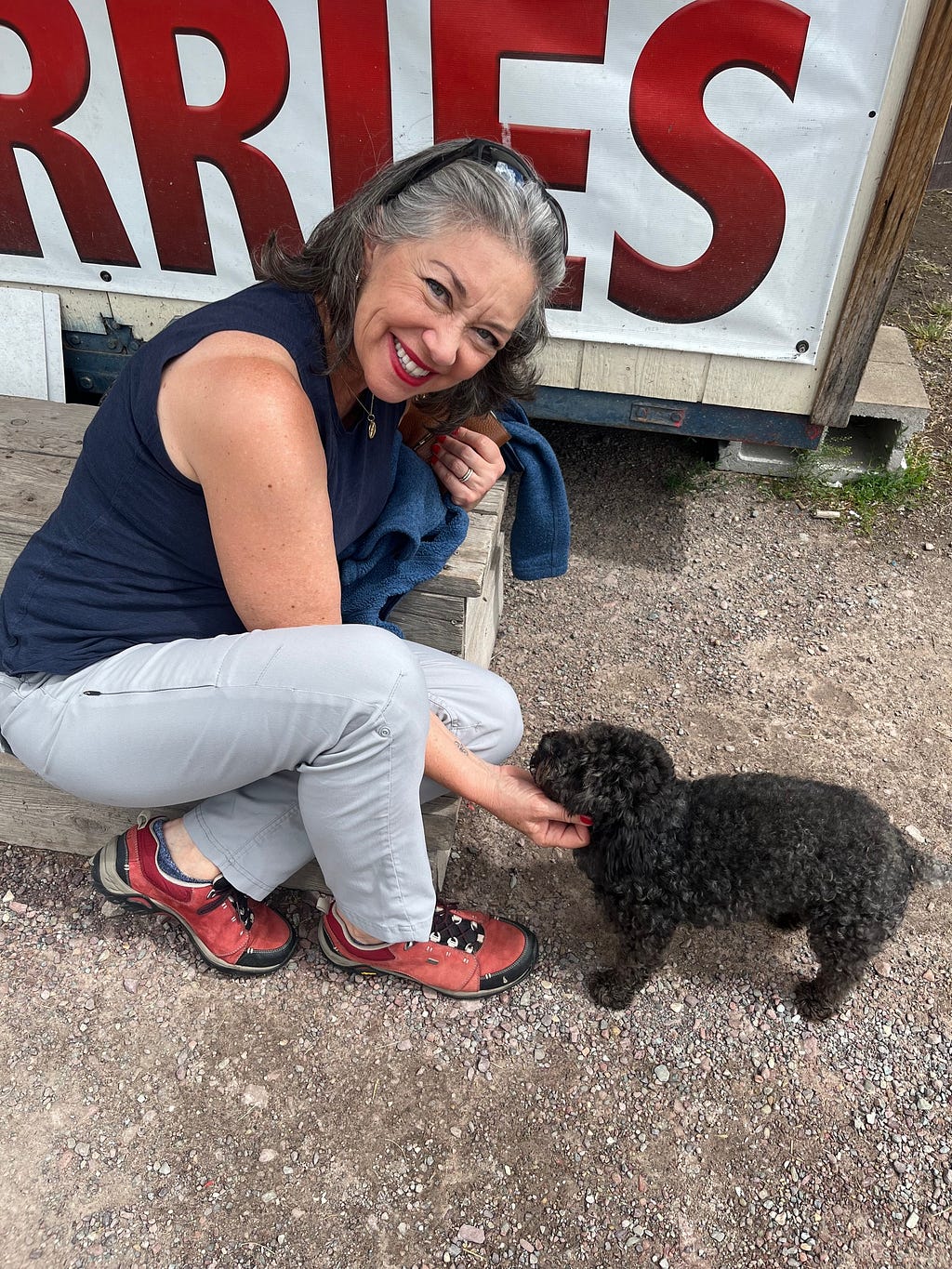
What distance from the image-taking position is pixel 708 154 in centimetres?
331

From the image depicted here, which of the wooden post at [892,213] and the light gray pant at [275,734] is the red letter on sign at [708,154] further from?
the light gray pant at [275,734]

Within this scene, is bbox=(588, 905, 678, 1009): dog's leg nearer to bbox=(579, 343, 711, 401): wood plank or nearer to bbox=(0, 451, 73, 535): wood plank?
bbox=(0, 451, 73, 535): wood plank

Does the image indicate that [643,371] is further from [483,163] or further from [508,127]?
[483,163]

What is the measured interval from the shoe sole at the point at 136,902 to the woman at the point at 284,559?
129 millimetres

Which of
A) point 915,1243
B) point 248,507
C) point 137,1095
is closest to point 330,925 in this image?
point 137,1095

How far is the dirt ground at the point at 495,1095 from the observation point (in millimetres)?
1991

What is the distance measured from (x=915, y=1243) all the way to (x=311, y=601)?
2.08m

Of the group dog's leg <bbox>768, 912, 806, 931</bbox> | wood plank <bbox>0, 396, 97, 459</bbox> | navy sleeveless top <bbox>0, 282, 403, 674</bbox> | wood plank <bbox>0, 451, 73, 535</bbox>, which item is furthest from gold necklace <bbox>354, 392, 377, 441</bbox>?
dog's leg <bbox>768, 912, 806, 931</bbox>

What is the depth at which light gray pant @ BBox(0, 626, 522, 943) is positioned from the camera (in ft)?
6.06

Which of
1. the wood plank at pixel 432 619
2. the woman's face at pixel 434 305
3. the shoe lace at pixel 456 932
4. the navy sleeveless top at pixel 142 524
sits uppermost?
the woman's face at pixel 434 305

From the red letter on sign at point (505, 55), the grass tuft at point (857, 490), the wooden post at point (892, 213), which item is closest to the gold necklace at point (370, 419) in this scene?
the red letter on sign at point (505, 55)

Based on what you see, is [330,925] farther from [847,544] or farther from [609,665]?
[847,544]

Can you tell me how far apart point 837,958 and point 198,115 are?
12.8 feet

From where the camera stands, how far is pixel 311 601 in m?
1.91
